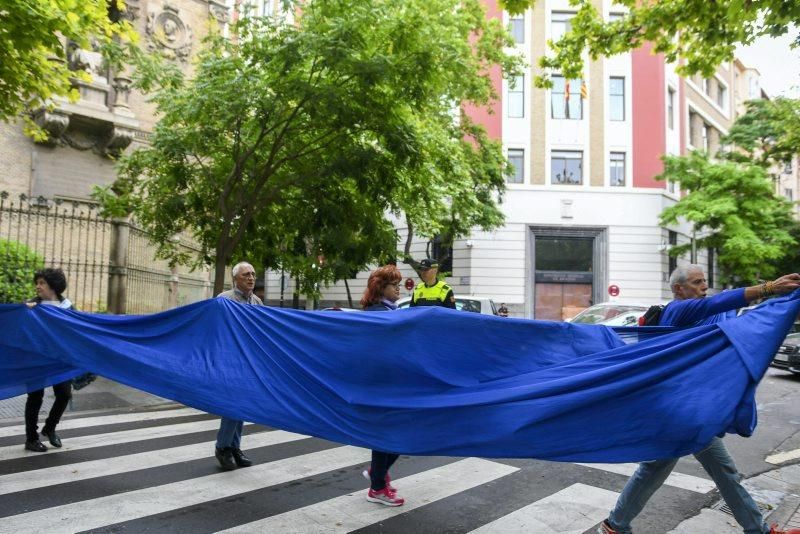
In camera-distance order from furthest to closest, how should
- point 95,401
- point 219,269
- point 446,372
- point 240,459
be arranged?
point 219,269
point 95,401
point 240,459
point 446,372

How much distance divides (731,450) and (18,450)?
8.13 metres

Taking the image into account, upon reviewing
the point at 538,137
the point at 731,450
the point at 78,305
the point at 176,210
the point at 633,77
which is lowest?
the point at 731,450

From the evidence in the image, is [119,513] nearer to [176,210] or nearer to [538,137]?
[176,210]

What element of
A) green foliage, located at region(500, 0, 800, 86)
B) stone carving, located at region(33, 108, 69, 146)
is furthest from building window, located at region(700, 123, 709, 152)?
stone carving, located at region(33, 108, 69, 146)

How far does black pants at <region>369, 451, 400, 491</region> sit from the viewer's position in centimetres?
503

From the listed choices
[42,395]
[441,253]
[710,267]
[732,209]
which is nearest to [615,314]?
[42,395]

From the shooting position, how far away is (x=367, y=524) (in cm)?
465

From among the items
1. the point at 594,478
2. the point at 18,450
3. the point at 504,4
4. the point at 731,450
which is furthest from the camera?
the point at 504,4

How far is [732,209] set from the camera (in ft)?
92.9

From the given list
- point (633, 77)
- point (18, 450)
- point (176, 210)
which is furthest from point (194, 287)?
point (633, 77)

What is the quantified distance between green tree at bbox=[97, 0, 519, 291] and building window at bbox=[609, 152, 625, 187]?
18206mm

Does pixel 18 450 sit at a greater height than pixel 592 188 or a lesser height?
lesser

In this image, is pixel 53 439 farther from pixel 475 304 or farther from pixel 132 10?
pixel 132 10

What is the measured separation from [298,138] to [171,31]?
40.3 ft
